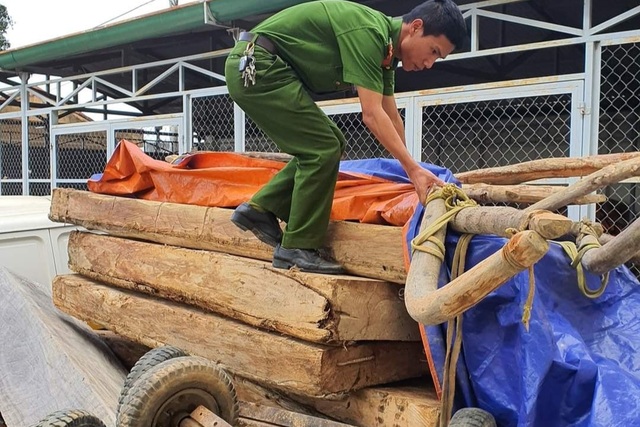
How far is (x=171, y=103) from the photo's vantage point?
1095 cm

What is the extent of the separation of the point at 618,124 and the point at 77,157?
24.7ft

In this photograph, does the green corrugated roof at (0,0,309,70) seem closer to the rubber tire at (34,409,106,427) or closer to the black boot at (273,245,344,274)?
the black boot at (273,245,344,274)

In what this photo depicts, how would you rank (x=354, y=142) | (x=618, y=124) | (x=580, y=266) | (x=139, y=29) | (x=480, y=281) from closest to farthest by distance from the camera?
(x=480, y=281) → (x=580, y=266) → (x=618, y=124) → (x=139, y=29) → (x=354, y=142)

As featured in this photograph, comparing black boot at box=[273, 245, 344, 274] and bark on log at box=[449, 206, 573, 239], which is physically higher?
bark on log at box=[449, 206, 573, 239]

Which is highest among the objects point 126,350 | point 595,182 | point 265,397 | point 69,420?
point 595,182

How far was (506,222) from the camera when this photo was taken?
1.69m

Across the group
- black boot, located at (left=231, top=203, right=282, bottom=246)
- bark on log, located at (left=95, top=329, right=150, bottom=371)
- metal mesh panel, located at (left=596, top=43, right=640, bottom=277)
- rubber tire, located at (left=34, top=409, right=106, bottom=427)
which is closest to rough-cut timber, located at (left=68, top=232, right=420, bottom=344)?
black boot, located at (left=231, top=203, right=282, bottom=246)

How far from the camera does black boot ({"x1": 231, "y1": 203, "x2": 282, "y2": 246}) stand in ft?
8.28

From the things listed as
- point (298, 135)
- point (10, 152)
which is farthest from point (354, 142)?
point (10, 152)

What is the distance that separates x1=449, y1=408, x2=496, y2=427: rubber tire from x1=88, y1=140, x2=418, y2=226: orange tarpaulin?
75cm

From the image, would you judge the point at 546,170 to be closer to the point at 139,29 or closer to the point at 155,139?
the point at 139,29

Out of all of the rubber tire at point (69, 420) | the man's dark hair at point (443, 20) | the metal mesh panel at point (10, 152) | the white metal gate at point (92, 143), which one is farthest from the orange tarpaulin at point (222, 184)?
the metal mesh panel at point (10, 152)

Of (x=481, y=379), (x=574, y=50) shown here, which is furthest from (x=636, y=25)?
(x=481, y=379)

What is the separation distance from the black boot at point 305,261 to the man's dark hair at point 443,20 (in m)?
0.95
